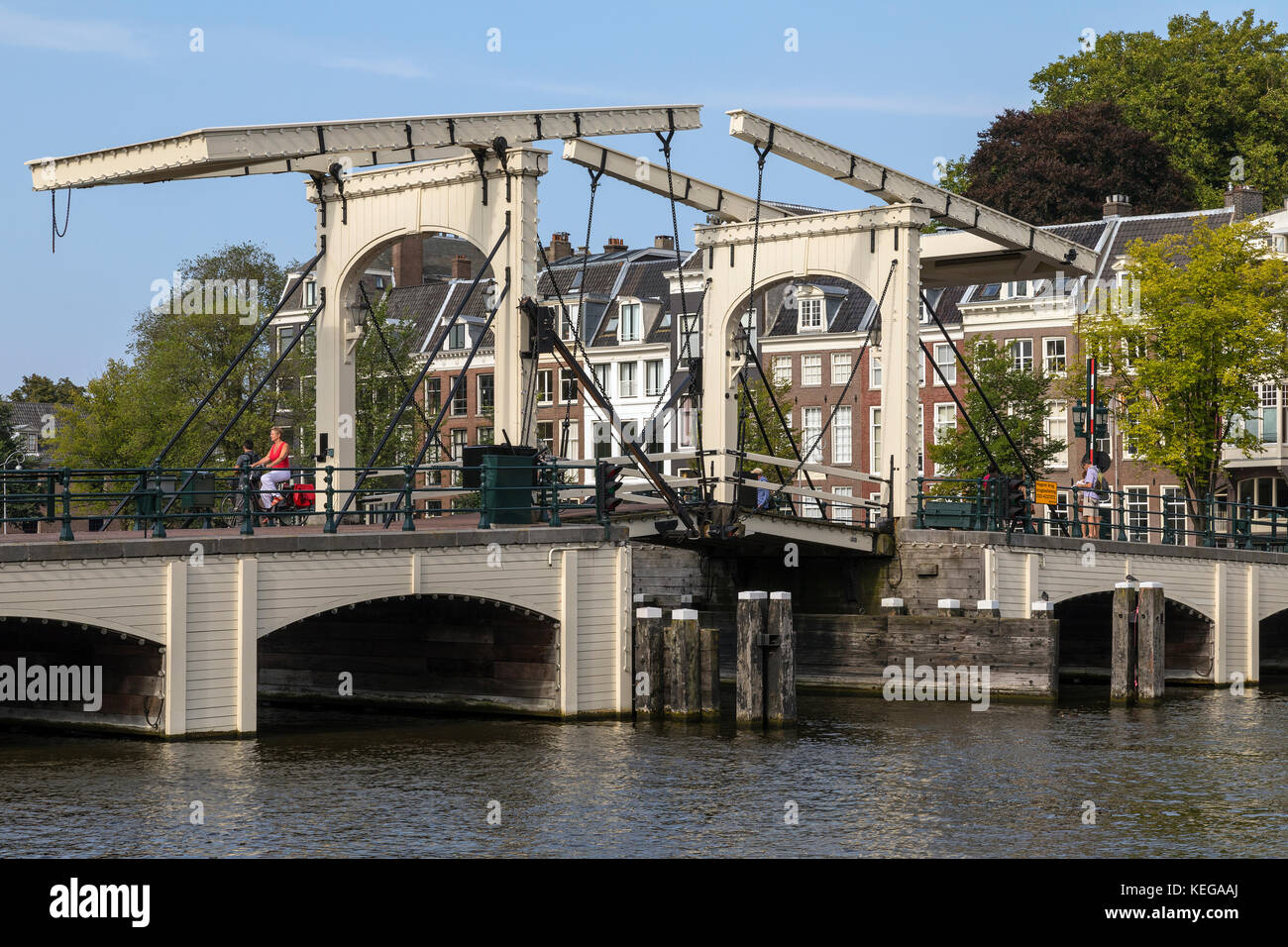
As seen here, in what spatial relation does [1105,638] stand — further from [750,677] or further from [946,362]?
[946,362]

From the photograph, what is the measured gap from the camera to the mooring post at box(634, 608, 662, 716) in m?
23.3

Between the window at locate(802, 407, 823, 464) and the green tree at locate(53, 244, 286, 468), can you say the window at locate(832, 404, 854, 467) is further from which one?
the green tree at locate(53, 244, 286, 468)

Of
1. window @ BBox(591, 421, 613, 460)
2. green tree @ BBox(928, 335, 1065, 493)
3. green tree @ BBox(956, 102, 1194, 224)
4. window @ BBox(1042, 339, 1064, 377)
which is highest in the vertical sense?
→ green tree @ BBox(956, 102, 1194, 224)

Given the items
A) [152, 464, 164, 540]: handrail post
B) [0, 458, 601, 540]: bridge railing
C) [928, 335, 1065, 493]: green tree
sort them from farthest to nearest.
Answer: [928, 335, 1065, 493]: green tree < [152, 464, 164, 540]: handrail post < [0, 458, 601, 540]: bridge railing

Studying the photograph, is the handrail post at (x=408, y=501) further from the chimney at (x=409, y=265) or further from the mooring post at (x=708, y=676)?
the chimney at (x=409, y=265)

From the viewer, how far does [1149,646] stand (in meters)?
27.7

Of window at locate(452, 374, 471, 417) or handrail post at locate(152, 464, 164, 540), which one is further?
window at locate(452, 374, 471, 417)

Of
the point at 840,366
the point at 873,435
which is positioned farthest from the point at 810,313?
the point at 873,435

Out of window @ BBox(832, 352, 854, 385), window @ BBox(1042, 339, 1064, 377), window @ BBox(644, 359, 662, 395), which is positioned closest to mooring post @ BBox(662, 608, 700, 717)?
window @ BBox(1042, 339, 1064, 377)

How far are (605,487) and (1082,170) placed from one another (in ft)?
136

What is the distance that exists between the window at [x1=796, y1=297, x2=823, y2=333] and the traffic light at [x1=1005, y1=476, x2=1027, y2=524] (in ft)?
117

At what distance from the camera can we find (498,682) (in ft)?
78.4

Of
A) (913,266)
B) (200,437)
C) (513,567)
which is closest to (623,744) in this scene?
(513,567)
